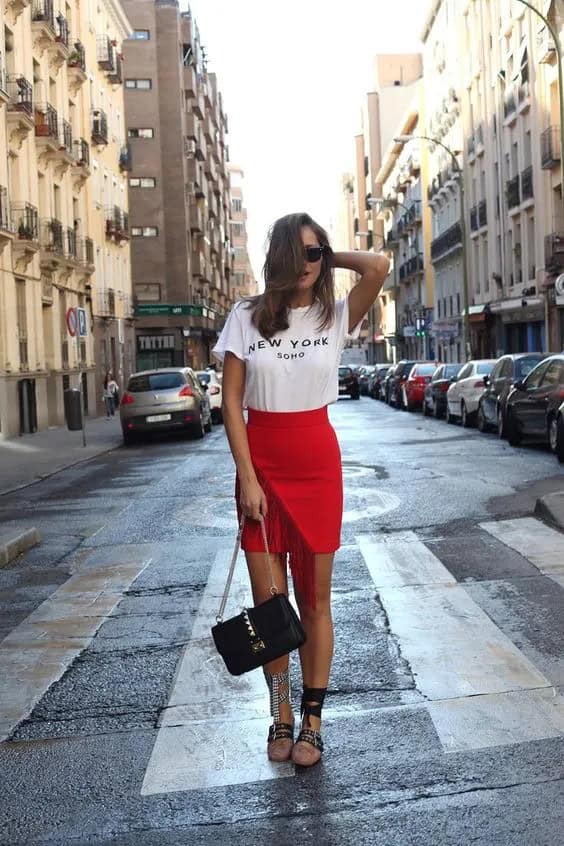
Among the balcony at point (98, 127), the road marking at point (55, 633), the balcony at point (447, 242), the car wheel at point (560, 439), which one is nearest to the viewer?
the road marking at point (55, 633)

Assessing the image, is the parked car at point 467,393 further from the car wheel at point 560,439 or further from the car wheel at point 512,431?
the car wheel at point 560,439

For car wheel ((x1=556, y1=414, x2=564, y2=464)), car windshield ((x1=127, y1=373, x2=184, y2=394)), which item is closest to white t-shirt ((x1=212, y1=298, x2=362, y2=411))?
car wheel ((x1=556, y1=414, x2=564, y2=464))

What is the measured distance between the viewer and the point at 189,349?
72875mm

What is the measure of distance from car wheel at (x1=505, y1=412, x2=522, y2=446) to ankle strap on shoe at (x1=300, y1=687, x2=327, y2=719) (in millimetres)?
15231

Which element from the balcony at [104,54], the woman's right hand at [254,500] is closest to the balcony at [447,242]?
the balcony at [104,54]

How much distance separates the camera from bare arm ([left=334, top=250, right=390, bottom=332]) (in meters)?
4.34

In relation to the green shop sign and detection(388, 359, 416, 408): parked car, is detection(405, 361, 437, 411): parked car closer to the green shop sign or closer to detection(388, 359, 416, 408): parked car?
detection(388, 359, 416, 408): parked car

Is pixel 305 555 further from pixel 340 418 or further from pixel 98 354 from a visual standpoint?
pixel 98 354

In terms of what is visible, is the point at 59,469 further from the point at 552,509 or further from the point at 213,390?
the point at 213,390

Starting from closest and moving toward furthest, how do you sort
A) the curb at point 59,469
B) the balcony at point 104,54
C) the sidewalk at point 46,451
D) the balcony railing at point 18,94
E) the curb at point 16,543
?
1. the curb at point 16,543
2. the curb at point 59,469
3. the sidewalk at point 46,451
4. the balcony railing at point 18,94
5. the balcony at point 104,54

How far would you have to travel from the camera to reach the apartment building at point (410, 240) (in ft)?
251

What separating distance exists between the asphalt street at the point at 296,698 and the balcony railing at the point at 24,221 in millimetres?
23351

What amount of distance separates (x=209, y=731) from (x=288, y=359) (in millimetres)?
1446

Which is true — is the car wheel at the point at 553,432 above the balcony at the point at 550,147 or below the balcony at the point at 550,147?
below
